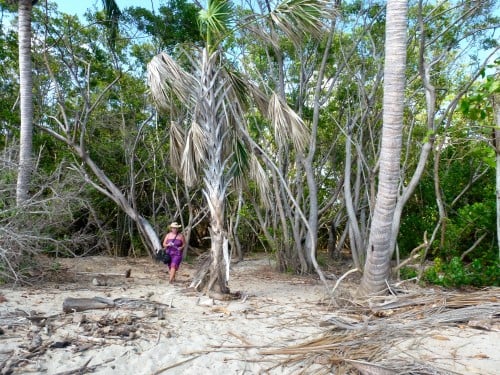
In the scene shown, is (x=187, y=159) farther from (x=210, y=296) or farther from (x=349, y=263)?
(x=349, y=263)

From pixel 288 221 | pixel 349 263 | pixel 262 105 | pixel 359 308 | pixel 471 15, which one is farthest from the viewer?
pixel 349 263

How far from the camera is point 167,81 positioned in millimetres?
7137

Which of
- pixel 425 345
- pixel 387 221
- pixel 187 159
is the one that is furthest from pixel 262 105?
pixel 425 345

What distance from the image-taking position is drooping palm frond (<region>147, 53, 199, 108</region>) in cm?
691

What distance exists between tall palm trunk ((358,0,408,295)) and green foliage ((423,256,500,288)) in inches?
90.3

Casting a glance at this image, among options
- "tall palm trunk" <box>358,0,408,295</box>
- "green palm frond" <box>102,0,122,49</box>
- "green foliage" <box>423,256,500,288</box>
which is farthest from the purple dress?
"green palm frond" <box>102,0,122,49</box>

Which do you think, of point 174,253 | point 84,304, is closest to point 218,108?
point 174,253

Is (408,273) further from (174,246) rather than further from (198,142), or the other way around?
(198,142)

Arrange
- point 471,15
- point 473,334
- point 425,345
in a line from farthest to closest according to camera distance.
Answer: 1. point 471,15
2. point 473,334
3. point 425,345

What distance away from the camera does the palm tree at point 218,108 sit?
689 cm

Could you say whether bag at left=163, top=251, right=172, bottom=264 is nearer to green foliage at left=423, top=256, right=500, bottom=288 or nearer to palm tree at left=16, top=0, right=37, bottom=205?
palm tree at left=16, top=0, right=37, bottom=205

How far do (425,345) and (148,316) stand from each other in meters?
3.40

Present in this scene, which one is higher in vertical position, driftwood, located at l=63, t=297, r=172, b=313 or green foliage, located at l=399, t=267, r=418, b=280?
green foliage, located at l=399, t=267, r=418, b=280

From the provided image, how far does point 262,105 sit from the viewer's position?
769 centimetres
